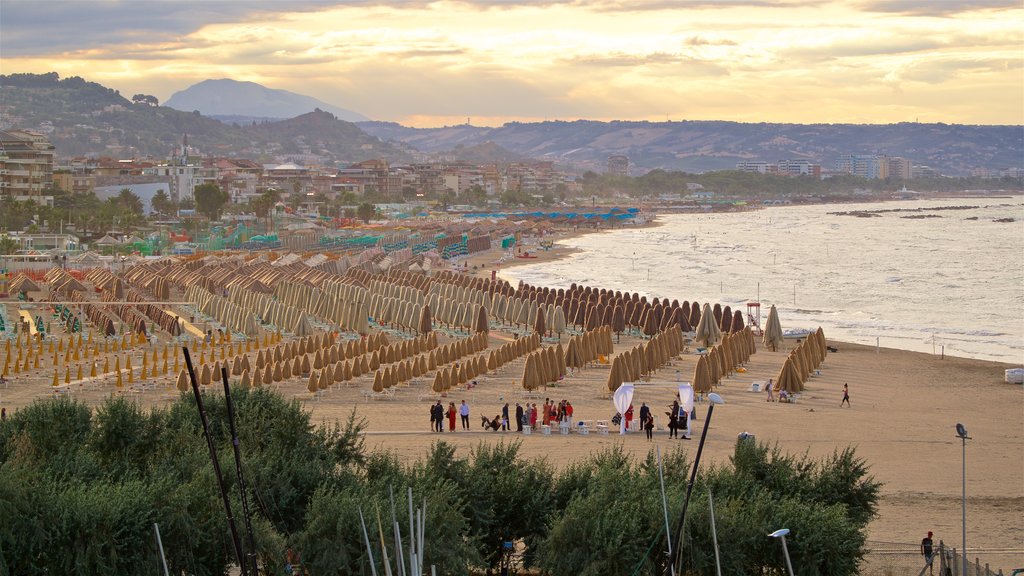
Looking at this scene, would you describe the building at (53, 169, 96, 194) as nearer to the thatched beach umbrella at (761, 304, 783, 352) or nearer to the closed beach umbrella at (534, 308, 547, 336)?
the closed beach umbrella at (534, 308, 547, 336)

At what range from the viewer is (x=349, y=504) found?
11492 millimetres

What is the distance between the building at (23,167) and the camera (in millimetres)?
82250

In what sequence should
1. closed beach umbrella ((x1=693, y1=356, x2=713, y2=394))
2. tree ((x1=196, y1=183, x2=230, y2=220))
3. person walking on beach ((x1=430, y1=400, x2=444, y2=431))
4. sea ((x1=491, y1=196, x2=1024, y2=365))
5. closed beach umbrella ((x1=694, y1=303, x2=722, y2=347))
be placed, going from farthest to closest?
tree ((x1=196, y1=183, x2=230, y2=220)), sea ((x1=491, y1=196, x2=1024, y2=365)), closed beach umbrella ((x1=694, y1=303, x2=722, y2=347)), closed beach umbrella ((x1=693, y1=356, x2=713, y2=394)), person walking on beach ((x1=430, y1=400, x2=444, y2=431))

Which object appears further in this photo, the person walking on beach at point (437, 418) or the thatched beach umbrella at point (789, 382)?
the thatched beach umbrella at point (789, 382)

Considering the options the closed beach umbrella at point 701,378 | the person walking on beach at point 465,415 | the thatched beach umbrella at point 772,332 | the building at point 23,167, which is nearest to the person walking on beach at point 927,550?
the person walking on beach at point 465,415

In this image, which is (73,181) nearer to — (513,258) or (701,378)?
(513,258)

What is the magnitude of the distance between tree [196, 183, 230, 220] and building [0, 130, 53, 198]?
35.3 ft

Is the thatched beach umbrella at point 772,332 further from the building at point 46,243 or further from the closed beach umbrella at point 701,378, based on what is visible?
the building at point 46,243

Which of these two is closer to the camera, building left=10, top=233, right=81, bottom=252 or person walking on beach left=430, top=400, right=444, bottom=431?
→ person walking on beach left=430, top=400, right=444, bottom=431

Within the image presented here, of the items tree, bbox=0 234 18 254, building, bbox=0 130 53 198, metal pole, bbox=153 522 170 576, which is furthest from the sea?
building, bbox=0 130 53 198

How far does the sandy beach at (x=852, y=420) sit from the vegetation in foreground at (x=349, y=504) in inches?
131

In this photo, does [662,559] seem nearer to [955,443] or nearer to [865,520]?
[865,520]

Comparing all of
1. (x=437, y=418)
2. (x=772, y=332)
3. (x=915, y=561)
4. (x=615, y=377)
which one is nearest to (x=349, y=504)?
(x=915, y=561)

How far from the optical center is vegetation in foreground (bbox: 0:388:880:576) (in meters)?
11.2
